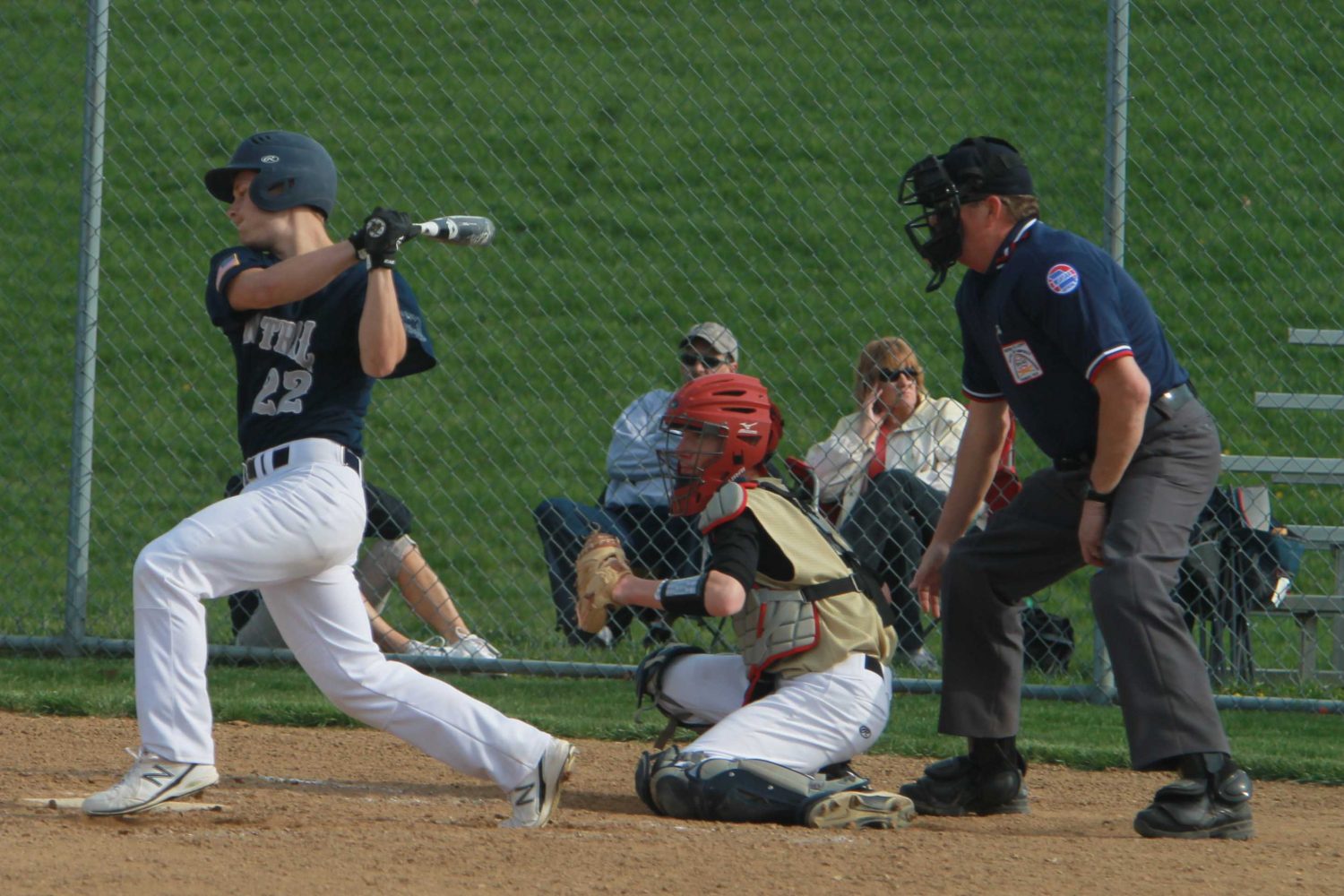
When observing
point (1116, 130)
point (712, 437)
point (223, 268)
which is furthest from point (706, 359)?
point (223, 268)

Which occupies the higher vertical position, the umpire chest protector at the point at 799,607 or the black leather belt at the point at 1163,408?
the black leather belt at the point at 1163,408

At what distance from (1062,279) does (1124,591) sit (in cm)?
74

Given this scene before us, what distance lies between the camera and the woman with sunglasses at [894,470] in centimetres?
674

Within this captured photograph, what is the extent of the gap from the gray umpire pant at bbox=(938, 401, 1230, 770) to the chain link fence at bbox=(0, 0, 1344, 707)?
9.24 feet

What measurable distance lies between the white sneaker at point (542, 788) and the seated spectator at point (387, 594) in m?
2.65

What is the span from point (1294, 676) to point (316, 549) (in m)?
4.18

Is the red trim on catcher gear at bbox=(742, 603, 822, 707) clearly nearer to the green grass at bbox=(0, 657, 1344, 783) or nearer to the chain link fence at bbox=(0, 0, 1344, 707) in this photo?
the green grass at bbox=(0, 657, 1344, 783)

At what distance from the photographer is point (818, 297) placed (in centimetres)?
1159

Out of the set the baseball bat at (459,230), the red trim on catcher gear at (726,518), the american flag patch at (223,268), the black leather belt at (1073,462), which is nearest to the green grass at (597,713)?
the red trim on catcher gear at (726,518)

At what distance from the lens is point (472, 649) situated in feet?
21.4

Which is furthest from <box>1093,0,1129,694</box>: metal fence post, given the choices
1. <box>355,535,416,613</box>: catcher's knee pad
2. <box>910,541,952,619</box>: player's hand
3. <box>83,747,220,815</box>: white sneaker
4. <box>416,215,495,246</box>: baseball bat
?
<box>83,747,220,815</box>: white sneaker

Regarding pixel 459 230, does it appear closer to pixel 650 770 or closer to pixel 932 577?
pixel 650 770

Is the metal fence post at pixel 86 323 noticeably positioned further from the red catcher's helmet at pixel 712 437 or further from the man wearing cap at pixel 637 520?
the red catcher's helmet at pixel 712 437

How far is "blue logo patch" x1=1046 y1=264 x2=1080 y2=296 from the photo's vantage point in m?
3.95
